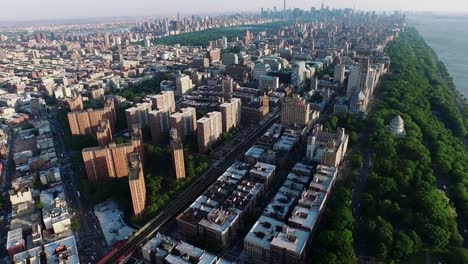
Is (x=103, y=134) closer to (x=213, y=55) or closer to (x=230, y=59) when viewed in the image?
(x=230, y=59)

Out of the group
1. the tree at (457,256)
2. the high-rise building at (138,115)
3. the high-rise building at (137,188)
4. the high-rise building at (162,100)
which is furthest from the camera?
the high-rise building at (162,100)

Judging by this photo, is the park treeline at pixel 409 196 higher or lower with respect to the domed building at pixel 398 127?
lower

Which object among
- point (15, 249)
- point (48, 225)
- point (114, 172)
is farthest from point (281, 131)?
point (15, 249)

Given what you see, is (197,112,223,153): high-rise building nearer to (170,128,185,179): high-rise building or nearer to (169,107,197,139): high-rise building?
(169,107,197,139): high-rise building

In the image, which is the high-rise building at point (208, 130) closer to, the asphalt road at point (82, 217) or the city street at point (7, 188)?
the asphalt road at point (82, 217)

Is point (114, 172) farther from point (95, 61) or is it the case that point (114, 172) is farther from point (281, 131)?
point (95, 61)

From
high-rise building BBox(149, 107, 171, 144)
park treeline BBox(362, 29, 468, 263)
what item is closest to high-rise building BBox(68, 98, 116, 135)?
high-rise building BBox(149, 107, 171, 144)

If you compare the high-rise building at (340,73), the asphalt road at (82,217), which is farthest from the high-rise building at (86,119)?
the high-rise building at (340,73)
